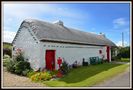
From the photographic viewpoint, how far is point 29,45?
17.3m

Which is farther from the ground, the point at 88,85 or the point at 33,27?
the point at 33,27

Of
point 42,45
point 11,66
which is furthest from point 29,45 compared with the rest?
point 11,66

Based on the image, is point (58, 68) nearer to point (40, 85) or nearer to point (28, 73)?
point (28, 73)

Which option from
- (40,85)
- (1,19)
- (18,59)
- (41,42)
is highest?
(1,19)

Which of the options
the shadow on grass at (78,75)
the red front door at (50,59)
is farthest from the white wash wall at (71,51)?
the shadow on grass at (78,75)

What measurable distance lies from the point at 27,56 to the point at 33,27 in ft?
8.02

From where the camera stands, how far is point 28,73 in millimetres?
15758

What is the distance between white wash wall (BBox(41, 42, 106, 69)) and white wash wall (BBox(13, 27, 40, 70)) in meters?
0.48

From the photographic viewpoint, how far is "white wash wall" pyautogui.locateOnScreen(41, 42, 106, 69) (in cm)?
1718

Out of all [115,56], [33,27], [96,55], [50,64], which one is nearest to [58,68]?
[50,64]

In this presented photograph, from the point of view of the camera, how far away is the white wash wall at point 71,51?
17.2m

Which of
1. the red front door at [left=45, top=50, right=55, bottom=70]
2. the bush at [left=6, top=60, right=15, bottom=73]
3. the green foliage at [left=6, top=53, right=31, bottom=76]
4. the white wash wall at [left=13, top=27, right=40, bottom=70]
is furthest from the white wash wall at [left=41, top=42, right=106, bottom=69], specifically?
the bush at [left=6, top=60, right=15, bottom=73]

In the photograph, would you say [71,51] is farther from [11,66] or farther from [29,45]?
[11,66]

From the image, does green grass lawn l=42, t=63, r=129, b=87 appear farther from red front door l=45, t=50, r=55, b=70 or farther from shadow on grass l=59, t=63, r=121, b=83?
red front door l=45, t=50, r=55, b=70
